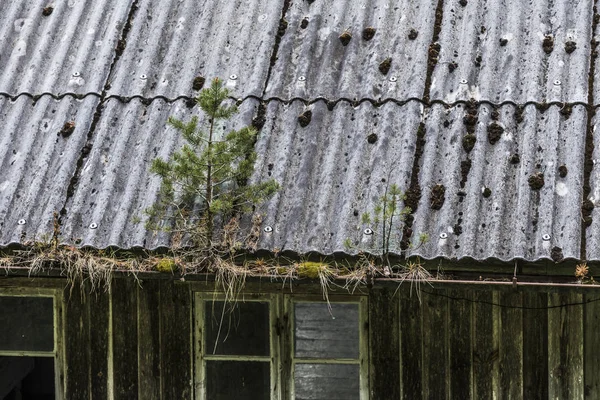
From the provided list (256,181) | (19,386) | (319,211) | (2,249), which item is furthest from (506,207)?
(19,386)

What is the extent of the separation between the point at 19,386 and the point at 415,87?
6.97 metres

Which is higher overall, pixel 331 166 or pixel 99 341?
pixel 331 166

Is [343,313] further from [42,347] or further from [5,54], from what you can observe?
[5,54]

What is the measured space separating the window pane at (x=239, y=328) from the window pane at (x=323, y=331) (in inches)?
8.5

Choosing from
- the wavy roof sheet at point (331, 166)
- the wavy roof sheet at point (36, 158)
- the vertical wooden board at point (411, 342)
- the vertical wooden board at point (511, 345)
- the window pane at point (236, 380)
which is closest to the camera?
the wavy roof sheet at point (331, 166)

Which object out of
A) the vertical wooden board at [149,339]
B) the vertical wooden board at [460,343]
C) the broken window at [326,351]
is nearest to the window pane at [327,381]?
the broken window at [326,351]

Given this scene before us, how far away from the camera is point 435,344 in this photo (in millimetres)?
6059

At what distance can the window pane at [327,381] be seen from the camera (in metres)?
6.32

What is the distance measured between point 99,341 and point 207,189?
1.50 m

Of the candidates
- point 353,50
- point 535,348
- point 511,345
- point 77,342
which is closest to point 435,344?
point 511,345

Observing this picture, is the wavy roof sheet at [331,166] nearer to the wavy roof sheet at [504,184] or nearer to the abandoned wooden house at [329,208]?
the abandoned wooden house at [329,208]

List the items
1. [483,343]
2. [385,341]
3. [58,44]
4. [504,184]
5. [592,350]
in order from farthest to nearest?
[58,44] < [385,341] < [483,343] < [592,350] < [504,184]

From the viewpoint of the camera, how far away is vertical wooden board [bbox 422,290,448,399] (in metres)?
6.04

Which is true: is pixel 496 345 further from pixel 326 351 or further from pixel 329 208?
pixel 329 208
